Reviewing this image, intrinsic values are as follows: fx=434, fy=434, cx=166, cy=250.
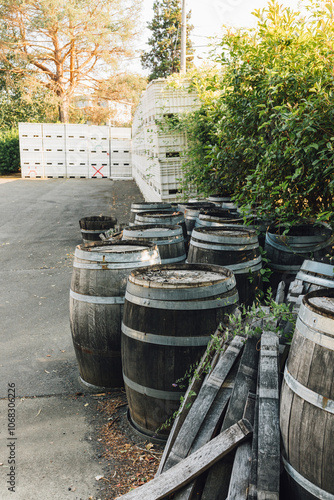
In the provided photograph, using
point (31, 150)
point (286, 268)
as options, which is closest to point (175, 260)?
point (286, 268)

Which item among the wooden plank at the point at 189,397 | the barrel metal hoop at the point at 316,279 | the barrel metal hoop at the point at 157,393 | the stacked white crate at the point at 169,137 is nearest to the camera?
the wooden plank at the point at 189,397

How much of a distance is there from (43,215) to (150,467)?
40.4ft

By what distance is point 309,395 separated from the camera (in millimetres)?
1771

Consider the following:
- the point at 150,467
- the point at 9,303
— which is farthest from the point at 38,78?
the point at 150,467

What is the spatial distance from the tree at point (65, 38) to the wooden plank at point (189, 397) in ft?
91.7

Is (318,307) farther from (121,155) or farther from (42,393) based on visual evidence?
(121,155)

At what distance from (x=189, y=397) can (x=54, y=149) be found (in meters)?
27.3

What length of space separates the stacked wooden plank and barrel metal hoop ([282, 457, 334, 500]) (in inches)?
4.3

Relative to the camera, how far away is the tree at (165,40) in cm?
4347

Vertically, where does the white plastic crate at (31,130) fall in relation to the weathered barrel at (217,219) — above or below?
above

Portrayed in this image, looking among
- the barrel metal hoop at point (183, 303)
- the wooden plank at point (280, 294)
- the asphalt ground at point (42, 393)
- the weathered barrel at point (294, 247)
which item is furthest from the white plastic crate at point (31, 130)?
the barrel metal hoop at point (183, 303)

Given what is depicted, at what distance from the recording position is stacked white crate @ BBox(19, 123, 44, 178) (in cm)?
2714

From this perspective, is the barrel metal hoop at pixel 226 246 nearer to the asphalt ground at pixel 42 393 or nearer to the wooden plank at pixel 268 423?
the wooden plank at pixel 268 423

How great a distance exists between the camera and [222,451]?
2.02 meters
